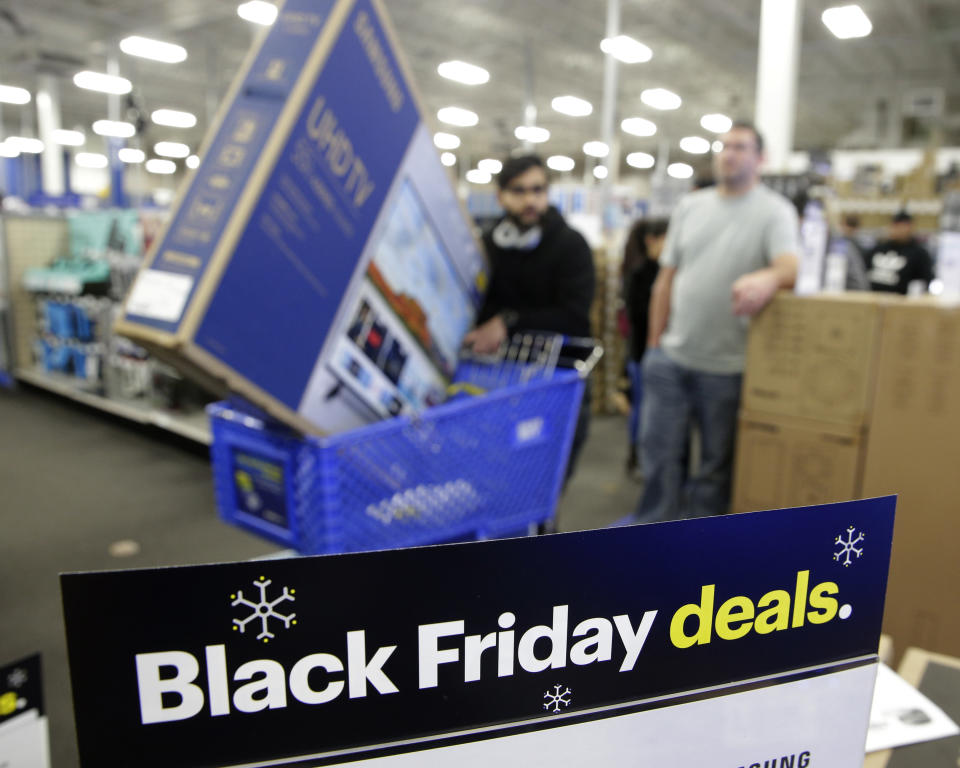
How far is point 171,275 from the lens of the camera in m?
1.62

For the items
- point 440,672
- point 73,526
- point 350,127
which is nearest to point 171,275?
point 350,127

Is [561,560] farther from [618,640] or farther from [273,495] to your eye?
[273,495]

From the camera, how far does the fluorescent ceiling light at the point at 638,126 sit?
16.5 meters

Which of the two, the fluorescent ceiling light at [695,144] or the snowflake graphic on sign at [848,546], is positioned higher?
the fluorescent ceiling light at [695,144]

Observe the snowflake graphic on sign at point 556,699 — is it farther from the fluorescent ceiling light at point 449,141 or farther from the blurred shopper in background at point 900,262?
the fluorescent ceiling light at point 449,141

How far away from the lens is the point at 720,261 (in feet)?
8.54

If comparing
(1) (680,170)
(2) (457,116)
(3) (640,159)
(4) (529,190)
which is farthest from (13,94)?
(1) (680,170)

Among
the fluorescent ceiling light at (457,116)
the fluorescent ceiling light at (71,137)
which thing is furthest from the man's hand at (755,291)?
the fluorescent ceiling light at (71,137)

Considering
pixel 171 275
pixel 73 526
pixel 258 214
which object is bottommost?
pixel 73 526

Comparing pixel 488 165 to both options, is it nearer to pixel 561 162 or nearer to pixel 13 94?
pixel 561 162

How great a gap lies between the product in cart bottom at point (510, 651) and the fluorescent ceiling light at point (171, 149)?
77.6 feet

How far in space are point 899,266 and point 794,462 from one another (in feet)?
12.5

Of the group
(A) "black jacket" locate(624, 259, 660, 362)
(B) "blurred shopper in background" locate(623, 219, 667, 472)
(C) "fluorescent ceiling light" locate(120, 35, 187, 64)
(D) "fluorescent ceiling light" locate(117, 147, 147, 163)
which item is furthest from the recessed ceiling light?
(A) "black jacket" locate(624, 259, 660, 362)

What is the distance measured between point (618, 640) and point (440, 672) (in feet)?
0.44
